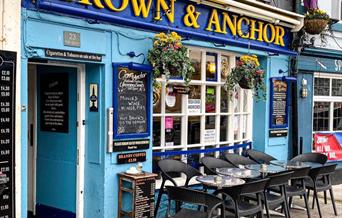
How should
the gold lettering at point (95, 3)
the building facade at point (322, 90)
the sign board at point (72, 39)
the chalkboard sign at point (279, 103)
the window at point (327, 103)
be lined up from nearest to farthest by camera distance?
the sign board at point (72, 39)
the gold lettering at point (95, 3)
the chalkboard sign at point (279, 103)
the building facade at point (322, 90)
the window at point (327, 103)

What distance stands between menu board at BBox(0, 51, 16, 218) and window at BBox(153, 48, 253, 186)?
2437mm

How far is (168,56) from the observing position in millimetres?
6379

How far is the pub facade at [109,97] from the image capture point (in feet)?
18.8

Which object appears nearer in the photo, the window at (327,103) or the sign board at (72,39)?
the sign board at (72,39)

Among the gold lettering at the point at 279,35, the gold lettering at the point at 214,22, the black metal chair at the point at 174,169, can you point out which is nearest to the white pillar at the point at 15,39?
the black metal chair at the point at 174,169

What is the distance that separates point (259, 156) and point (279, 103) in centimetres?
131

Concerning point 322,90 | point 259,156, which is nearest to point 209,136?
point 259,156

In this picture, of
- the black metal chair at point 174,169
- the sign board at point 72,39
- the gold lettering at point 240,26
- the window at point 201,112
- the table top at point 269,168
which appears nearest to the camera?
the sign board at point 72,39

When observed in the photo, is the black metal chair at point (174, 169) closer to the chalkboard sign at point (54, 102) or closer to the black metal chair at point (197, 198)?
the black metal chair at point (197, 198)

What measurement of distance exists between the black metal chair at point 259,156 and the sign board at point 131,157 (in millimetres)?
2483

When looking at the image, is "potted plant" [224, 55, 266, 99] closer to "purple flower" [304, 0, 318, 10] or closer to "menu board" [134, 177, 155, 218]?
"menu board" [134, 177, 155, 218]

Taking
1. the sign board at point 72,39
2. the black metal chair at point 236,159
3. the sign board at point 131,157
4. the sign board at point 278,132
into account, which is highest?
the sign board at point 72,39

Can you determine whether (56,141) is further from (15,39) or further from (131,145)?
(15,39)

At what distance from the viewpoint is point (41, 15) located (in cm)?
544
